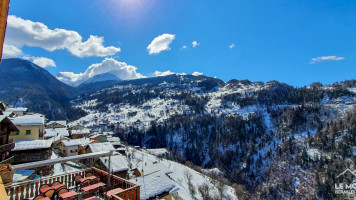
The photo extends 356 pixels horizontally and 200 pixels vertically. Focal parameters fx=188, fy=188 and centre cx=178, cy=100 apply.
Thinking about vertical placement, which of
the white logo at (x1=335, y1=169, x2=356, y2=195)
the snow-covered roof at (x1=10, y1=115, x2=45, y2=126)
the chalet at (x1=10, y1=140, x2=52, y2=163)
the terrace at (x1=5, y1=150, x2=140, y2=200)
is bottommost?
the white logo at (x1=335, y1=169, x2=356, y2=195)

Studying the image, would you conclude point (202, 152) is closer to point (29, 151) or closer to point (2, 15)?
point (29, 151)

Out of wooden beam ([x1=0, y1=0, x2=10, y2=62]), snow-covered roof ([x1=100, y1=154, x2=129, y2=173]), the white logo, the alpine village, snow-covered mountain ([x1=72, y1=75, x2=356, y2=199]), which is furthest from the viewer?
snow-covered mountain ([x1=72, y1=75, x2=356, y2=199])

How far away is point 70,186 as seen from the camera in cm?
1003

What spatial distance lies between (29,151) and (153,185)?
18603 millimetres

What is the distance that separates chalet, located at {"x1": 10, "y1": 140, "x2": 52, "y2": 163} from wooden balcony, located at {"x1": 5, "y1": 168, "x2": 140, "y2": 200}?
1919 centimetres

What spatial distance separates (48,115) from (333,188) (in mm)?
234004

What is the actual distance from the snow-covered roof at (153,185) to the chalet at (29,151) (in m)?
15.1

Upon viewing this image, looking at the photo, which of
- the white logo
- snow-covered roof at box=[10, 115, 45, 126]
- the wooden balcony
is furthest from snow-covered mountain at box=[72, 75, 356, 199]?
the wooden balcony

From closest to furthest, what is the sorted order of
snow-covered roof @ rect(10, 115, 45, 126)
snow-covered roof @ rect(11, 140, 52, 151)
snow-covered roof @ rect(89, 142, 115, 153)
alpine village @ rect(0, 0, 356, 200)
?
alpine village @ rect(0, 0, 356, 200)
snow-covered roof @ rect(11, 140, 52, 151)
snow-covered roof @ rect(10, 115, 45, 126)
snow-covered roof @ rect(89, 142, 115, 153)

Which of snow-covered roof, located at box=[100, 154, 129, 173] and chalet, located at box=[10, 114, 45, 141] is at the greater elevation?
chalet, located at box=[10, 114, 45, 141]

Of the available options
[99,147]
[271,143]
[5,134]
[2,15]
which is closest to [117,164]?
[99,147]

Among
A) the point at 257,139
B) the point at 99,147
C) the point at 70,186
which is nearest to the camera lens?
the point at 70,186

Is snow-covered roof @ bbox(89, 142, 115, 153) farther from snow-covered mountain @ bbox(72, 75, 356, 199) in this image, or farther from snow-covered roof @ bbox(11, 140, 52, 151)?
snow-covered mountain @ bbox(72, 75, 356, 199)

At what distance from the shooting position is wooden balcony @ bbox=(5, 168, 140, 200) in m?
7.87
